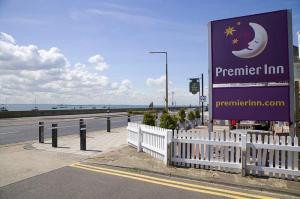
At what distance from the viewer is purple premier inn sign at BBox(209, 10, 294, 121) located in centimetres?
826

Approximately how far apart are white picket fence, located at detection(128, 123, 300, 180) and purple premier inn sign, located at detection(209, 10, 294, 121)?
926 mm

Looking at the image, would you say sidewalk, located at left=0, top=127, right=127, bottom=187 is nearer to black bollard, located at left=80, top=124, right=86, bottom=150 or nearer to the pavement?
the pavement

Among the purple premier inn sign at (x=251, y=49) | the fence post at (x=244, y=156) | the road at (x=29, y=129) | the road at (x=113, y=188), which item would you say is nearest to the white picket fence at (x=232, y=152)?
the fence post at (x=244, y=156)

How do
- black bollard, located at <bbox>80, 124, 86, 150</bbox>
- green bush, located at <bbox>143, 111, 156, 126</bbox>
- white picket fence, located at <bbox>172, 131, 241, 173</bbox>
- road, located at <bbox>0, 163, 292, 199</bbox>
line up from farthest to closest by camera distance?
green bush, located at <bbox>143, 111, 156, 126</bbox>
black bollard, located at <bbox>80, 124, 86, 150</bbox>
white picket fence, located at <bbox>172, 131, 241, 173</bbox>
road, located at <bbox>0, 163, 292, 199</bbox>

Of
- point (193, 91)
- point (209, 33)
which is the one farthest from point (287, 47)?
point (193, 91)

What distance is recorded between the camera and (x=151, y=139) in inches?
396

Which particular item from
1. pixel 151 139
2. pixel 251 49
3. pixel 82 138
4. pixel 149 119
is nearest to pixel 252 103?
pixel 251 49

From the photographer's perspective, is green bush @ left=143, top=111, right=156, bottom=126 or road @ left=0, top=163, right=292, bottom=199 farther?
green bush @ left=143, top=111, right=156, bottom=126

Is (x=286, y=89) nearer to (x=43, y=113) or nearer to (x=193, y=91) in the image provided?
(x=193, y=91)

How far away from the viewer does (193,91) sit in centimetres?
3531

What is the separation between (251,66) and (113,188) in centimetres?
511

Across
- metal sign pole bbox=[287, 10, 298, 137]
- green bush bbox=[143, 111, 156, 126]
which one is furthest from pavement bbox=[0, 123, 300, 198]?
green bush bbox=[143, 111, 156, 126]

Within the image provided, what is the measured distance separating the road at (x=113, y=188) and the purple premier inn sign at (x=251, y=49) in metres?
3.48

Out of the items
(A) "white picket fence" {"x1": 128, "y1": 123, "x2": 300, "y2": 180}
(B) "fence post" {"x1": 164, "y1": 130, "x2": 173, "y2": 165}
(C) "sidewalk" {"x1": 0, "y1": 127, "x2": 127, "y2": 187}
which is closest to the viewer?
(A) "white picket fence" {"x1": 128, "y1": 123, "x2": 300, "y2": 180}
